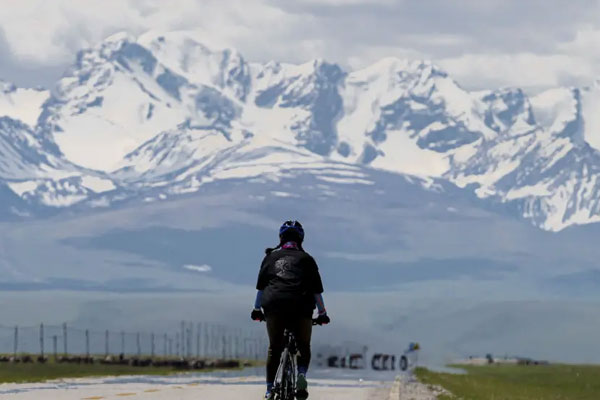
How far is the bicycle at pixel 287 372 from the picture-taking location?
3291 cm

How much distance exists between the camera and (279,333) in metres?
33.4

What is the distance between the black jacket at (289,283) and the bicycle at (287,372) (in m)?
0.54

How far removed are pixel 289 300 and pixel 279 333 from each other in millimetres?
719

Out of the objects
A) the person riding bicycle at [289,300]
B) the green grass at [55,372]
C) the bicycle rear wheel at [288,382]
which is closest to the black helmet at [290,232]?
the person riding bicycle at [289,300]

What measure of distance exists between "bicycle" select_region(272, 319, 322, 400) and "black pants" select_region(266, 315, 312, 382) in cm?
10

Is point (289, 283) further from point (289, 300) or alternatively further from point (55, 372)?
point (55, 372)

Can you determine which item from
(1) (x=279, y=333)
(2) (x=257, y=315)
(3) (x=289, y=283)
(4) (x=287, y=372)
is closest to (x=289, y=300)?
(3) (x=289, y=283)

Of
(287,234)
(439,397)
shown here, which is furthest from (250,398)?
(287,234)

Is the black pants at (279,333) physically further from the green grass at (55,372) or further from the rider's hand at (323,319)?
the green grass at (55,372)

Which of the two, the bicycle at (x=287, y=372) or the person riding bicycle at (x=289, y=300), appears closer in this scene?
the bicycle at (x=287, y=372)

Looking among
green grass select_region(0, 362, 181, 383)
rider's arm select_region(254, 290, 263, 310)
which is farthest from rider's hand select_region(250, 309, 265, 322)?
green grass select_region(0, 362, 181, 383)

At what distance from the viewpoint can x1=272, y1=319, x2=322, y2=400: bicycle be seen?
32906mm

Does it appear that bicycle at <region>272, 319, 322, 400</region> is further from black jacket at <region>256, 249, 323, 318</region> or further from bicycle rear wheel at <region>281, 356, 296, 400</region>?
black jacket at <region>256, 249, 323, 318</region>

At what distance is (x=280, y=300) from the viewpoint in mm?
33250
